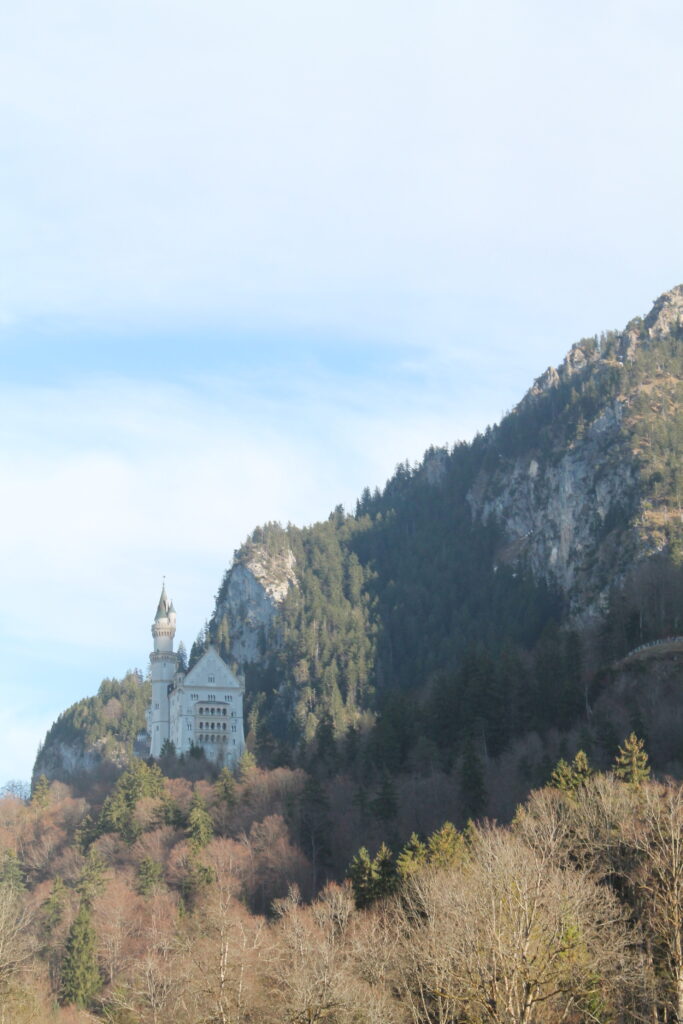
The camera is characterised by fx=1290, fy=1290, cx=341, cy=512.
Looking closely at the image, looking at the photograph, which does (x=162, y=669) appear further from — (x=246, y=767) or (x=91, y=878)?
(x=91, y=878)

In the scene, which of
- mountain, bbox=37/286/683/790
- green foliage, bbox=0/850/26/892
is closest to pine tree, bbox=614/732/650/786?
mountain, bbox=37/286/683/790

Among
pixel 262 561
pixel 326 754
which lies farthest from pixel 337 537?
pixel 326 754

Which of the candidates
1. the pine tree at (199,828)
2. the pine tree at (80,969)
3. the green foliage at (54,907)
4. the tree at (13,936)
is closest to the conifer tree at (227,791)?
the pine tree at (199,828)

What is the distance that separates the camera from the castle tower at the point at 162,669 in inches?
5566

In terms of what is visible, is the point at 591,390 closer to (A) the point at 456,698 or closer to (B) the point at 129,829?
(A) the point at 456,698

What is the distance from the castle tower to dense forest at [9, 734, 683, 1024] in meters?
42.3

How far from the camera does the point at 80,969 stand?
236 feet

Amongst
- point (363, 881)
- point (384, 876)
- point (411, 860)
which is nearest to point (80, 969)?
point (363, 881)

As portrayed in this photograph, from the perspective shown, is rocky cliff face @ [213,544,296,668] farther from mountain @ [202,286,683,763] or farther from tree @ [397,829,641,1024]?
tree @ [397,829,641,1024]

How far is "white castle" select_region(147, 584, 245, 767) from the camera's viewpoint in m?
134

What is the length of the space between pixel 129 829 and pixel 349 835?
20420mm

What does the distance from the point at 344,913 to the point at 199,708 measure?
75235 mm

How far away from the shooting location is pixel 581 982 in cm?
4325

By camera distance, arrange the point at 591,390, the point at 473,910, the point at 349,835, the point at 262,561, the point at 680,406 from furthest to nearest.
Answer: the point at 262,561 → the point at 591,390 → the point at 680,406 → the point at 349,835 → the point at 473,910
